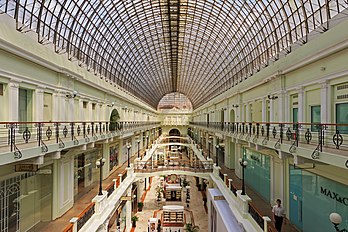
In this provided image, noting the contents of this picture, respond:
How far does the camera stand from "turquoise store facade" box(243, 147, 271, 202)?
1962cm

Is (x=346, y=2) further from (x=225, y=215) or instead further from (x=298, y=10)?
(x=225, y=215)

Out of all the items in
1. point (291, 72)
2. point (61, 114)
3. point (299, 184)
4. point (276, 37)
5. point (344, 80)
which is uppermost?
point (276, 37)

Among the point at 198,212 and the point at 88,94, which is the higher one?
the point at 88,94

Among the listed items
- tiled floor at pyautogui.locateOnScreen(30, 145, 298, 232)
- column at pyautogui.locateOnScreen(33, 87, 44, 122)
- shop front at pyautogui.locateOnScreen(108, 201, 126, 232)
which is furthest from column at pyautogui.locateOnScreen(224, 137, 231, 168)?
column at pyautogui.locateOnScreen(33, 87, 44, 122)

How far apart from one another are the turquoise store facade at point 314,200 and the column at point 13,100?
14.1 meters

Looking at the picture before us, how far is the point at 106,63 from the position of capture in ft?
114

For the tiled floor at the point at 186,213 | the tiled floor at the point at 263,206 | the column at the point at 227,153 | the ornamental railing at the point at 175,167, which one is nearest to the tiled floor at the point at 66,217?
the ornamental railing at the point at 175,167

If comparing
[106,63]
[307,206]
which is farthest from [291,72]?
[106,63]

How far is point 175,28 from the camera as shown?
42188 millimetres

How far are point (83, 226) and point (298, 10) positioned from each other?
18.0 metres

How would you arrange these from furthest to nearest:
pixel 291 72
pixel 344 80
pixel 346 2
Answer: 1. pixel 291 72
2. pixel 346 2
3. pixel 344 80

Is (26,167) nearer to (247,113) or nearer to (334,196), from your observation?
(334,196)

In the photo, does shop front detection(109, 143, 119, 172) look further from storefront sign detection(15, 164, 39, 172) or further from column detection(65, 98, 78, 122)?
storefront sign detection(15, 164, 39, 172)

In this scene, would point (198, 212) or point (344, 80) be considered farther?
point (198, 212)
